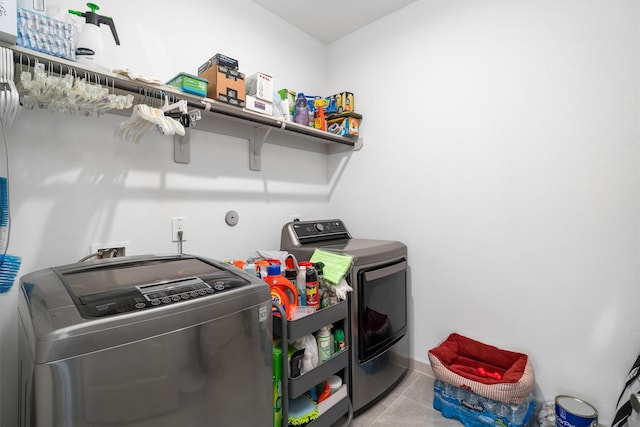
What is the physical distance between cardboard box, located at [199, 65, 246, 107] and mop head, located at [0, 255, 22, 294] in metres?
0.98

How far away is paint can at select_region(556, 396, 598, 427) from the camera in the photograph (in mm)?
1306

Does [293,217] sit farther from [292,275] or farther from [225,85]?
[225,85]

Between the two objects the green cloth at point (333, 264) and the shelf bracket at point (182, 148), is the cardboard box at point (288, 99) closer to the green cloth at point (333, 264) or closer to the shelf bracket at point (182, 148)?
the shelf bracket at point (182, 148)

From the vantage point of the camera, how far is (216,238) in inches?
67.6

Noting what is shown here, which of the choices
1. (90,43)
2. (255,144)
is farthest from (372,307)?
(90,43)

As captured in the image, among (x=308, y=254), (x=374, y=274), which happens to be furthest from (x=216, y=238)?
(x=374, y=274)

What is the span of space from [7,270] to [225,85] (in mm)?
1091

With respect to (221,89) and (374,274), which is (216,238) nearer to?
(221,89)

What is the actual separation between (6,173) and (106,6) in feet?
2.79

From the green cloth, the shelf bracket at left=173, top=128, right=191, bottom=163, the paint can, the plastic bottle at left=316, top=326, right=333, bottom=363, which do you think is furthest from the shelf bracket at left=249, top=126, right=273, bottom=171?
the paint can

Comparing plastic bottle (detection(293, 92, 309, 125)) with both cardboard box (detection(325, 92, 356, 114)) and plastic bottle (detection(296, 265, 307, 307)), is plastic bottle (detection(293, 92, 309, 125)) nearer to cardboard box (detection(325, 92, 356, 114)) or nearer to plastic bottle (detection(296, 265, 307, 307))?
cardboard box (detection(325, 92, 356, 114))

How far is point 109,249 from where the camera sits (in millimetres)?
1330

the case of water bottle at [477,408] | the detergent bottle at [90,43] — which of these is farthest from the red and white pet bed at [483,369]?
the detergent bottle at [90,43]

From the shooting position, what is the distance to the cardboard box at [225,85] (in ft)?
4.60
